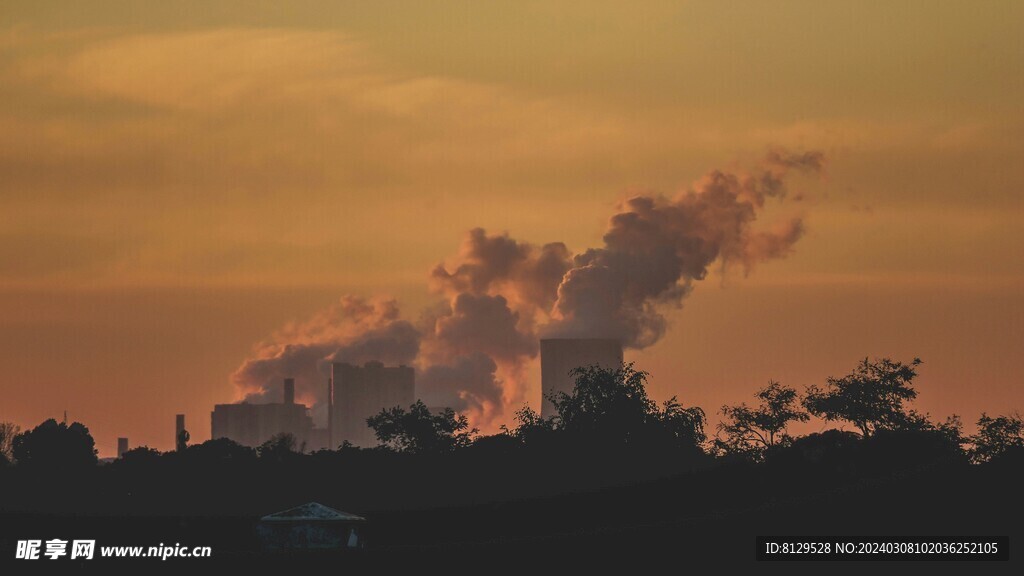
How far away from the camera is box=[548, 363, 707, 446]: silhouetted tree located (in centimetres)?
16688

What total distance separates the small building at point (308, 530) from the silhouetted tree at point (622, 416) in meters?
54.8

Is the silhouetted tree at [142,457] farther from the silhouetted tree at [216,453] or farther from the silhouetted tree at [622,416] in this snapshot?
the silhouetted tree at [622,416]

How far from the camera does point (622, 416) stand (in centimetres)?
17200

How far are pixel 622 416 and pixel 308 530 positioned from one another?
7017cm

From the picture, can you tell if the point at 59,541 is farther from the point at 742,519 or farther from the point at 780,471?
the point at 780,471

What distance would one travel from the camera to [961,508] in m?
76.3

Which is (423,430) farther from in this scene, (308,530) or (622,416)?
(308,530)

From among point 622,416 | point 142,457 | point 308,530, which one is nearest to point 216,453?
point 142,457

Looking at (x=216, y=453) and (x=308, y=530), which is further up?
(x=216, y=453)

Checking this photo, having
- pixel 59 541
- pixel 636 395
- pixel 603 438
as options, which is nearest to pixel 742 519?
pixel 59 541

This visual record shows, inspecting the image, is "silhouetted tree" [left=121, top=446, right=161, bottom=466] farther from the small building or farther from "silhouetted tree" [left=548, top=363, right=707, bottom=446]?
the small building

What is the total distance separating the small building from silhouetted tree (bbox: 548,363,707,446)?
54.8 m

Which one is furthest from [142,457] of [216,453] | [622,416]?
[622,416]

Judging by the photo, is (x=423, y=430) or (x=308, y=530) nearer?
(x=308, y=530)
